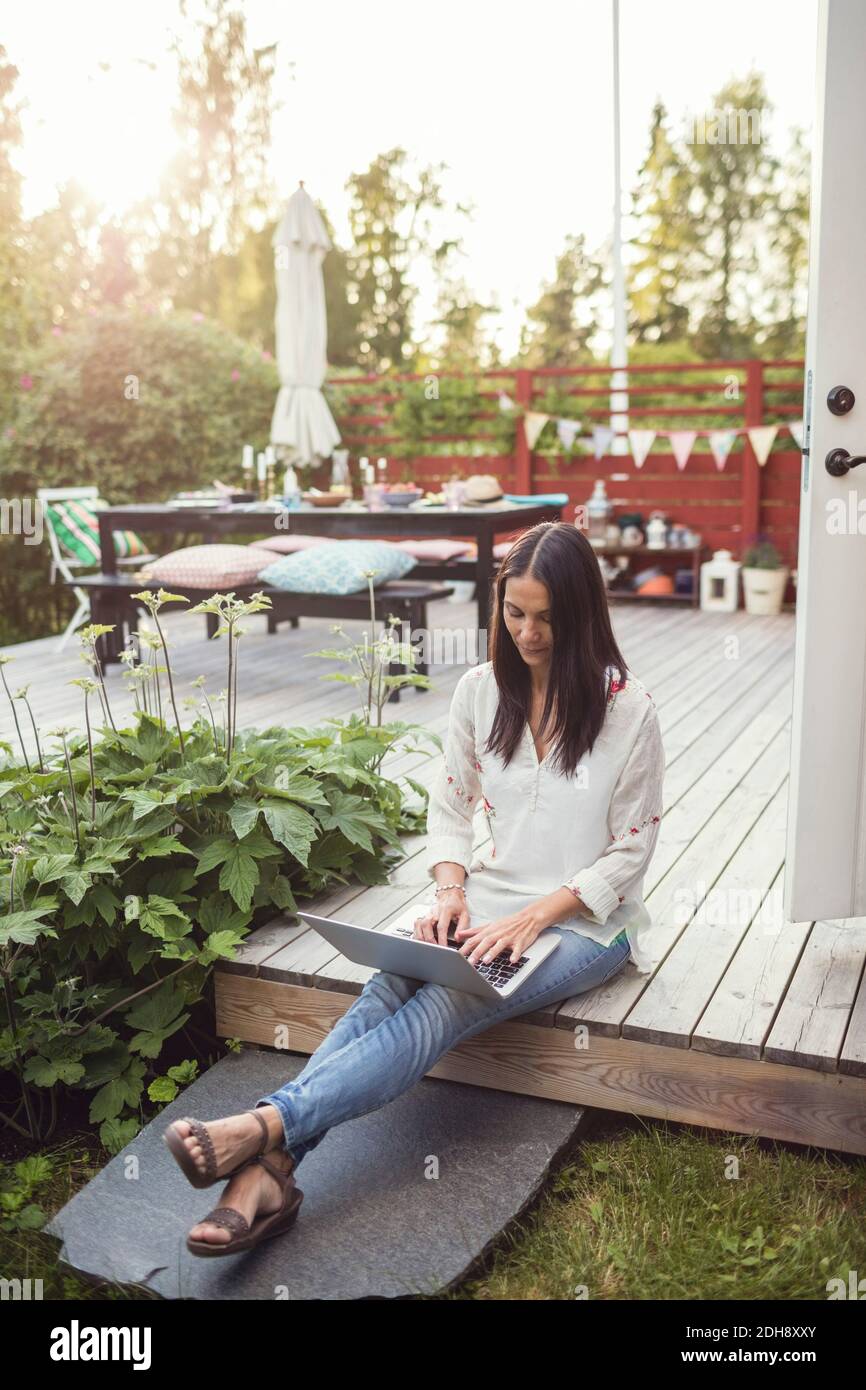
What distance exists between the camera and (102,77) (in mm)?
16266

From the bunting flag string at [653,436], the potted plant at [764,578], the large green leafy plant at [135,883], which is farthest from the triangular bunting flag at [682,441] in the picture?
the large green leafy plant at [135,883]

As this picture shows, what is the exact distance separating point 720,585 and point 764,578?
14.9 inches

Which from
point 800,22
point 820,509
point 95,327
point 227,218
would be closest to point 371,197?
point 227,218

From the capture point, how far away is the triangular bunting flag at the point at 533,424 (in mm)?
9117

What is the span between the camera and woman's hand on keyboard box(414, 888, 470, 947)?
7.31 feet

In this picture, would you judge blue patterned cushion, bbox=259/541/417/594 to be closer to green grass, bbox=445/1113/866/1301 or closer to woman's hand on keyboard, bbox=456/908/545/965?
woman's hand on keyboard, bbox=456/908/545/965

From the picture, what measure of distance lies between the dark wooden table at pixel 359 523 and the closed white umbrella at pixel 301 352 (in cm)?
105

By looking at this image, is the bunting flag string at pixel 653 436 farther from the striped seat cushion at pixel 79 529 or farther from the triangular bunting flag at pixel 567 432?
the striped seat cushion at pixel 79 529

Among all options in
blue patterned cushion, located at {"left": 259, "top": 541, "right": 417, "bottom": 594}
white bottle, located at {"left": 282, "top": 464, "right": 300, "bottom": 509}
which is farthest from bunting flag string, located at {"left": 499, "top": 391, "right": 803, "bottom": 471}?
blue patterned cushion, located at {"left": 259, "top": 541, "right": 417, "bottom": 594}

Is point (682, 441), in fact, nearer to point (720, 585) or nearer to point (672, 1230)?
point (720, 585)

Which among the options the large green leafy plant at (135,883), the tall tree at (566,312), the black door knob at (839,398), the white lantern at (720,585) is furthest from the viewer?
the tall tree at (566,312)

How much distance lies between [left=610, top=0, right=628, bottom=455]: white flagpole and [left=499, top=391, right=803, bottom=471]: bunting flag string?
0.68 ft

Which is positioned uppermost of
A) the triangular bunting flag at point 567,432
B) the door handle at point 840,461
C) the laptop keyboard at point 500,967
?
the triangular bunting flag at point 567,432

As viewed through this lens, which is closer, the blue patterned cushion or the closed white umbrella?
the blue patterned cushion
